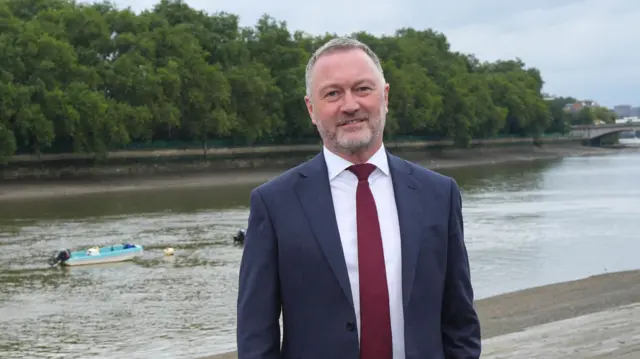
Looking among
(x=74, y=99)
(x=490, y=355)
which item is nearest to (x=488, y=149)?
(x=74, y=99)

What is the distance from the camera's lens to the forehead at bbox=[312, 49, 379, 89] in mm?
3596

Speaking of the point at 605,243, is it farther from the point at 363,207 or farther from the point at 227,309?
the point at 363,207

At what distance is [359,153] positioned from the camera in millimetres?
3598

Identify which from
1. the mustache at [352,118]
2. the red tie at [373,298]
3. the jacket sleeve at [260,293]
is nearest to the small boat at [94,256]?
the jacket sleeve at [260,293]

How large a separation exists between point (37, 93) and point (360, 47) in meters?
58.1

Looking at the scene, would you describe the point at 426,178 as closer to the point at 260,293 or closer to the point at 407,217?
the point at 407,217

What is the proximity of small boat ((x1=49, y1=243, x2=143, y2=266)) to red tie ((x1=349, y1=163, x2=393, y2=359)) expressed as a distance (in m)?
25.8

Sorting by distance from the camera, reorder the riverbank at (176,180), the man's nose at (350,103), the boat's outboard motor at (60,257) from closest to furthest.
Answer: the man's nose at (350,103) → the boat's outboard motor at (60,257) → the riverbank at (176,180)

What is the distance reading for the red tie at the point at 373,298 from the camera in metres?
3.45

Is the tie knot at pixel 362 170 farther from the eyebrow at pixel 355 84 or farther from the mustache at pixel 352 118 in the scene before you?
the eyebrow at pixel 355 84

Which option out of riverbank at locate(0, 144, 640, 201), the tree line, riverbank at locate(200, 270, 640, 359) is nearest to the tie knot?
riverbank at locate(200, 270, 640, 359)

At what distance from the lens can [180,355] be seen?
15938mm

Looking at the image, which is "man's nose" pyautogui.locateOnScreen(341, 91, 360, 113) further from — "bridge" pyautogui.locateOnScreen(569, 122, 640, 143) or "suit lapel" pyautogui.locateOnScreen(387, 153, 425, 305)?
"bridge" pyautogui.locateOnScreen(569, 122, 640, 143)

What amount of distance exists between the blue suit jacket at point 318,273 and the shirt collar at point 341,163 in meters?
0.03
